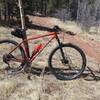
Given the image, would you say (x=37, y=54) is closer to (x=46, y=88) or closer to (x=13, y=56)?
(x=13, y=56)

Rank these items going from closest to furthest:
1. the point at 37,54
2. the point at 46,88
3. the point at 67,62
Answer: the point at 46,88, the point at 37,54, the point at 67,62

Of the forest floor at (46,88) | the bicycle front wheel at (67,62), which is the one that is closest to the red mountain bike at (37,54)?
the bicycle front wheel at (67,62)

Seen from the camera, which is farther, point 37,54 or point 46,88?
point 37,54

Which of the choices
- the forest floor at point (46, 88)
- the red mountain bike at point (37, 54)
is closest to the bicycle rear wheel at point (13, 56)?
the red mountain bike at point (37, 54)

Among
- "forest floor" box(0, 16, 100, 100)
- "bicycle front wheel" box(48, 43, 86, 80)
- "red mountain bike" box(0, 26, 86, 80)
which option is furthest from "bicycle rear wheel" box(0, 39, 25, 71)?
"bicycle front wheel" box(48, 43, 86, 80)

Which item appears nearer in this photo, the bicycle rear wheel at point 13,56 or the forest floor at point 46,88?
the forest floor at point 46,88

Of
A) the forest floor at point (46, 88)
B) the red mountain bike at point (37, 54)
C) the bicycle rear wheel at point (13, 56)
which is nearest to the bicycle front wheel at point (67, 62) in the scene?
the red mountain bike at point (37, 54)

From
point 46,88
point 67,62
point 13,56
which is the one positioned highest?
point 13,56

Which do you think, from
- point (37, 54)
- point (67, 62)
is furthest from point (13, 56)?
point (67, 62)

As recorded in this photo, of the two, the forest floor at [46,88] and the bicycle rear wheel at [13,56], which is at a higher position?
the bicycle rear wheel at [13,56]

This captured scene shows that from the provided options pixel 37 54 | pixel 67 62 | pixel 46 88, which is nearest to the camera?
pixel 46 88

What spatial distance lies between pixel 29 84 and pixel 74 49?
53.7 inches

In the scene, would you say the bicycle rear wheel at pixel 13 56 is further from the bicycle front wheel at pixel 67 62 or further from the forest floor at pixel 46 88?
the bicycle front wheel at pixel 67 62

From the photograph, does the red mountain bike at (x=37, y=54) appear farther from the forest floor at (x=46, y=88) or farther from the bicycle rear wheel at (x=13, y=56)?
the forest floor at (x=46, y=88)
